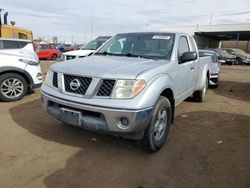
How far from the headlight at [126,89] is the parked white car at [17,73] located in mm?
4138

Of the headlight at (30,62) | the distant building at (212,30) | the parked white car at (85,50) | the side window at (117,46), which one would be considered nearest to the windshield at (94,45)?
the parked white car at (85,50)

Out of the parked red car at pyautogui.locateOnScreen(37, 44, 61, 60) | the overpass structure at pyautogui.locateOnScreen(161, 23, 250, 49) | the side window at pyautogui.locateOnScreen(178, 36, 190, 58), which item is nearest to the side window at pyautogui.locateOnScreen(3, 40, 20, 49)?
the side window at pyautogui.locateOnScreen(178, 36, 190, 58)

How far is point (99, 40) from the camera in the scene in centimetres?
1166

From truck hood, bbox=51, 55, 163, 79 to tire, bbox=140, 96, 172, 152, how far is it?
56 cm

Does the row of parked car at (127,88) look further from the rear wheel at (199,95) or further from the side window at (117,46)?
the rear wheel at (199,95)

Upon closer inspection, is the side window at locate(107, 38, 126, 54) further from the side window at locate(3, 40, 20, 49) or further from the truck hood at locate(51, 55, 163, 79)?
the side window at locate(3, 40, 20, 49)

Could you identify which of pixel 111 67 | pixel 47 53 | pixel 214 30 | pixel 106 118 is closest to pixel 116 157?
pixel 106 118

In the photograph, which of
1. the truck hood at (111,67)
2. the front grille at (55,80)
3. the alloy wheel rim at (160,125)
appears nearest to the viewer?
the truck hood at (111,67)

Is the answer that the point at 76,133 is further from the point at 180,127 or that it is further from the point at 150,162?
the point at 180,127

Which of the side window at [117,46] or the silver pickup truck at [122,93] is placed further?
the side window at [117,46]

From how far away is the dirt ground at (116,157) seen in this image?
3115 millimetres

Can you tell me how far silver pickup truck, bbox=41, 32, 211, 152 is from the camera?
10.7 ft

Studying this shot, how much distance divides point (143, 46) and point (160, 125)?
1.59m

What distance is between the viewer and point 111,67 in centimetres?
361
